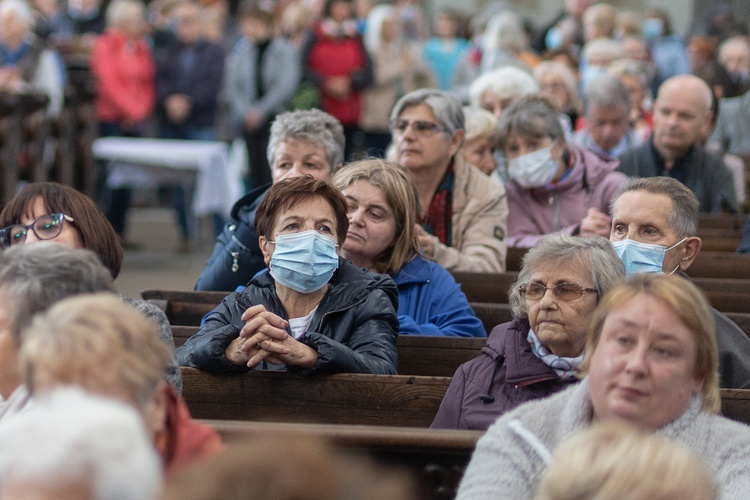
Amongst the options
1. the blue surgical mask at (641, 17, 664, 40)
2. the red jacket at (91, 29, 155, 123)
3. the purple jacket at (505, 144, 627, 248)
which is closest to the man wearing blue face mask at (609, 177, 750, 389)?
the purple jacket at (505, 144, 627, 248)

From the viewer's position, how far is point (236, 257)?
5266 millimetres

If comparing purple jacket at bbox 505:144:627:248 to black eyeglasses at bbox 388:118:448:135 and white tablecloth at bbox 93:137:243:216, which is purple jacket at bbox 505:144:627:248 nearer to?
black eyeglasses at bbox 388:118:448:135

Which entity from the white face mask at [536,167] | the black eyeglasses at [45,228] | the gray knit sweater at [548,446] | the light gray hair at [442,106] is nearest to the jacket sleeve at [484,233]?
the white face mask at [536,167]

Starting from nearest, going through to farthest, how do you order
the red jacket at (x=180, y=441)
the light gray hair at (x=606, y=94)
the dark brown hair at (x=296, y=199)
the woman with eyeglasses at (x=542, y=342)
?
1. the red jacket at (x=180, y=441)
2. the woman with eyeglasses at (x=542, y=342)
3. the dark brown hair at (x=296, y=199)
4. the light gray hair at (x=606, y=94)

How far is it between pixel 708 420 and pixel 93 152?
30.2ft

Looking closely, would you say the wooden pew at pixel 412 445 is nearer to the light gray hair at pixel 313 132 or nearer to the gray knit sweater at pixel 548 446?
the gray knit sweater at pixel 548 446

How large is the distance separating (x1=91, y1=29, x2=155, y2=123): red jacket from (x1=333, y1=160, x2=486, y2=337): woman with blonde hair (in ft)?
23.7

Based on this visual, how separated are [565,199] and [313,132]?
151cm

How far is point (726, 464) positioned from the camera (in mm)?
2826

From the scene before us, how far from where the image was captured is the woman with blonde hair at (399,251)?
4.78 meters

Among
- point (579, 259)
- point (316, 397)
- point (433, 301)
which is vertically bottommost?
point (316, 397)

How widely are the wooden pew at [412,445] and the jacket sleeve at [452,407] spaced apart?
580 millimetres

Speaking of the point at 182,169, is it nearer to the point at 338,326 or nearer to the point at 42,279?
the point at 338,326

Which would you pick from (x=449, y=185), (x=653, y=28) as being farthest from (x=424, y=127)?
(x=653, y=28)
